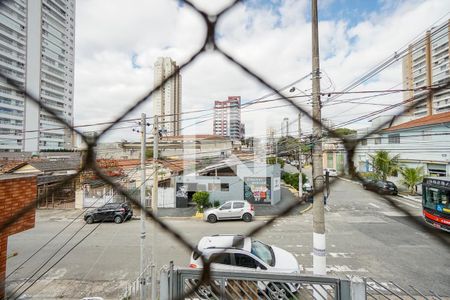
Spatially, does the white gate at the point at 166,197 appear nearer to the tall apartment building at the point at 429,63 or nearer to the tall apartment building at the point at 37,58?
the tall apartment building at the point at 37,58

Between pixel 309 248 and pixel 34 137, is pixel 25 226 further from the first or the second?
pixel 309 248

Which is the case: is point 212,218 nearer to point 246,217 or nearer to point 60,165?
point 246,217

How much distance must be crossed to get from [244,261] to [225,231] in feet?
10.0

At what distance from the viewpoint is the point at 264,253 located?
347 centimetres

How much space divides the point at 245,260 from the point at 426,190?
2.77 metres

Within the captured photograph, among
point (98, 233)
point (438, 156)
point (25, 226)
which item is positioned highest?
point (438, 156)

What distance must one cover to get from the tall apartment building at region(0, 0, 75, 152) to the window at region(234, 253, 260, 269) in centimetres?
285

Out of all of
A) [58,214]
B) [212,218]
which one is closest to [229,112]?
[212,218]

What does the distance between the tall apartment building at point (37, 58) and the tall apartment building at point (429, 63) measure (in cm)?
75

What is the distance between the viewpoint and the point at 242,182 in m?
8.38

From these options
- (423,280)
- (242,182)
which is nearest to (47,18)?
(423,280)

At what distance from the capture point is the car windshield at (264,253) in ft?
10.8

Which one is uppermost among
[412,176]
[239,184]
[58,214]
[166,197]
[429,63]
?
[429,63]

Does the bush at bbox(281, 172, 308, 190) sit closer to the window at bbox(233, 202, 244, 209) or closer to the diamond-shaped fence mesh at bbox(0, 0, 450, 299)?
the window at bbox(233, 202, 244, 209)
